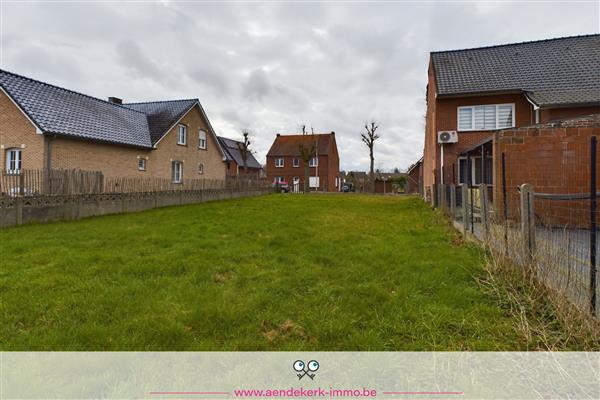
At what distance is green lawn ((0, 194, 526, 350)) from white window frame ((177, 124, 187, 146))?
18334 millimetres

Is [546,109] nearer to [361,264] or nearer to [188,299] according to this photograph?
[361,264]

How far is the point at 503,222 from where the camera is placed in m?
4.94

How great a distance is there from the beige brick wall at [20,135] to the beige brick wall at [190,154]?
684cm

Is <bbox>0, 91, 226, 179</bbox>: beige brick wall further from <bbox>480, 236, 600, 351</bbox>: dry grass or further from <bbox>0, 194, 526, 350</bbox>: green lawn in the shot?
<bbox>480, 236, 600, 351</bbox>: dry grass

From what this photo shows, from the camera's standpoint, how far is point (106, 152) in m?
18.9

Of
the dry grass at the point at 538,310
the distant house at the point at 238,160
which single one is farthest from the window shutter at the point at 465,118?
the distant house at the point at 238,160

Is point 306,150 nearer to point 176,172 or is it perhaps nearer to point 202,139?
point 202,139

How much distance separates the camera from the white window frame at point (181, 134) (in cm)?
2450

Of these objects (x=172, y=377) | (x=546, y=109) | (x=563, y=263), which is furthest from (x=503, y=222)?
(x=546, y=109)

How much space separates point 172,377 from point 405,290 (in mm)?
2868

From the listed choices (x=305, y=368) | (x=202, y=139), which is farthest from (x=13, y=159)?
(x=305, y=368)

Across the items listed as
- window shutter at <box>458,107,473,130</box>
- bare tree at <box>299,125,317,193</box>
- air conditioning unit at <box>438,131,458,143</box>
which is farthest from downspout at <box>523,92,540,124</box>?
bare tree at <box>299,125,317,193</box>

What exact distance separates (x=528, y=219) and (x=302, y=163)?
48408 millimetres

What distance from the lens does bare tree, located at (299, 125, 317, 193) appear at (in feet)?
135
